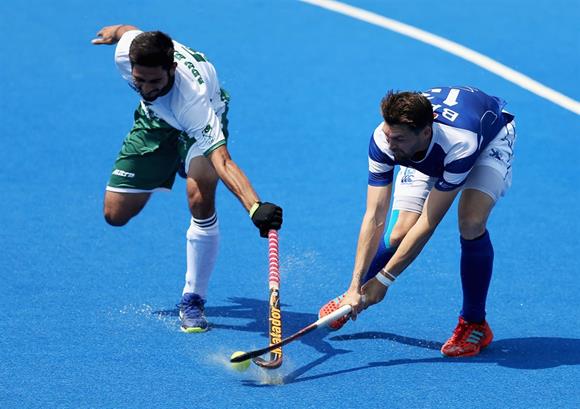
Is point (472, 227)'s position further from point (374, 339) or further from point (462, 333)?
point (374, 339)

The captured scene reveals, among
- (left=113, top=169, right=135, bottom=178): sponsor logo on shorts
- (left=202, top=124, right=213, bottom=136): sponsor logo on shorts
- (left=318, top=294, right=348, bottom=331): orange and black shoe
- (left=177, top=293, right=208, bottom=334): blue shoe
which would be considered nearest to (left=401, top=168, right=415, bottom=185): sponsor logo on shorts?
(left=318, top=294, right=348, bottom=331): orange and black shoe

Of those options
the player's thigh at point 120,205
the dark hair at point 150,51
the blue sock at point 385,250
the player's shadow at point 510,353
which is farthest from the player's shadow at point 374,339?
the dark hair at point 150,51

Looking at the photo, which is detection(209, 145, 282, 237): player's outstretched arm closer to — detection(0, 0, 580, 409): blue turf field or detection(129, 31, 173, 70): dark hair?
detection(129, 31, 173, 70): dark hair

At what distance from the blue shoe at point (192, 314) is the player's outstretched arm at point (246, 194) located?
979 mm

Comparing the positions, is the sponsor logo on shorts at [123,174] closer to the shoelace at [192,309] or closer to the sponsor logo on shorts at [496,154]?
the shoelace at [192,309]

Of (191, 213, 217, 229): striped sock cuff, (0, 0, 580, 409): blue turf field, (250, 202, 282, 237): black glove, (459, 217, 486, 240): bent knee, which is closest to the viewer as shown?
(250, 202, 282, 237): black glove

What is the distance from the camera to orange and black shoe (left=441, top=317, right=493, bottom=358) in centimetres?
622

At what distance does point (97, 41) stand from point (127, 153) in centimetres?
80

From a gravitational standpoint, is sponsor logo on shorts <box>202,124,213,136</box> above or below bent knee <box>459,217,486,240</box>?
above

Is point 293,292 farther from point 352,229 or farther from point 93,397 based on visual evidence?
point 93,397

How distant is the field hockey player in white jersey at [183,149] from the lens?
5.90 metres

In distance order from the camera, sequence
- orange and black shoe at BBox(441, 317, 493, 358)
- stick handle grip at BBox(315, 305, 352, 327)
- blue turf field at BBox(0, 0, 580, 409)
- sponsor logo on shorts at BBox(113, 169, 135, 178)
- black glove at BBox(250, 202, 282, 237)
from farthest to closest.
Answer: sponsor logo on shorts at BBox(113, 169, 135, 178) < orange and black shoe at BBox(441, 317, 493, 358) < blue turf field at BBox(0, 0, 580, 409) < stick handle grip at BBox(315, 305, 352, 327) < black glove at BBox(250, 202, 282, 237)

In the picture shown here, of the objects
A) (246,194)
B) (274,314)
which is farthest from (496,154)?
(274,314)

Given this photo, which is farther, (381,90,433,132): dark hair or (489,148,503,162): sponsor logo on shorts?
(489,148,503,162): sponsor logo on shorts
